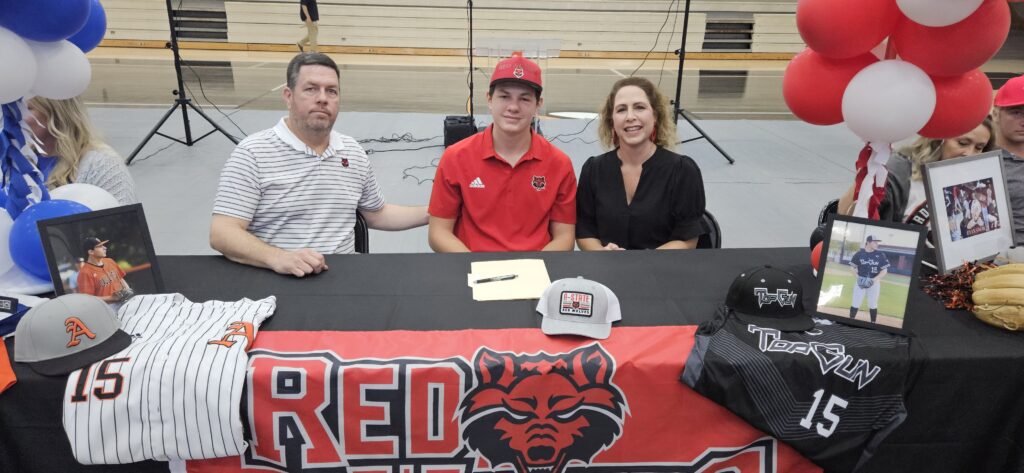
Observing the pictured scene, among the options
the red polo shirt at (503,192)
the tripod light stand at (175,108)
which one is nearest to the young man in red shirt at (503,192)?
the red polo shirt at (503,192)

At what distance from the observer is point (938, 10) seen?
1344 millimetres

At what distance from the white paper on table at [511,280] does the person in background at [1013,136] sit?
189 cm

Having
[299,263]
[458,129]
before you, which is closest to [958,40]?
[299,263]

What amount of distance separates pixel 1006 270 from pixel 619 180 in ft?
4.12

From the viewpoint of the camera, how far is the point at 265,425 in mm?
1348

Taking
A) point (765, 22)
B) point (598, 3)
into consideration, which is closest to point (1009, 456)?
point (598, 3)

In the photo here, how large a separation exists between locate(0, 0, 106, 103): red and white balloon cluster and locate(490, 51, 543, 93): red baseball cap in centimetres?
127

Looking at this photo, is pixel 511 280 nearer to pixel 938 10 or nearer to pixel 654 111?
pixel 654 111

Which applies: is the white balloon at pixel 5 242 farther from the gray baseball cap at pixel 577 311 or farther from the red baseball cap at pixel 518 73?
the red baseball cap at pixel 518 73

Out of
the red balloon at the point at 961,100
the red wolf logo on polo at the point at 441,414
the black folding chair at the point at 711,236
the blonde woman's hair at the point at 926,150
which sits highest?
the red balloon at the point at 961,100

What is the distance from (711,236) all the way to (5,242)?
233 cm

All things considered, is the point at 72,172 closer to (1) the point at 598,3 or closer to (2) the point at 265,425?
(2) the point at 265,425

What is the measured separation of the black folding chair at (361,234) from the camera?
8.02ft

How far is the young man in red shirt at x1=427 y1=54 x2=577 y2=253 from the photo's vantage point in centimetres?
236
